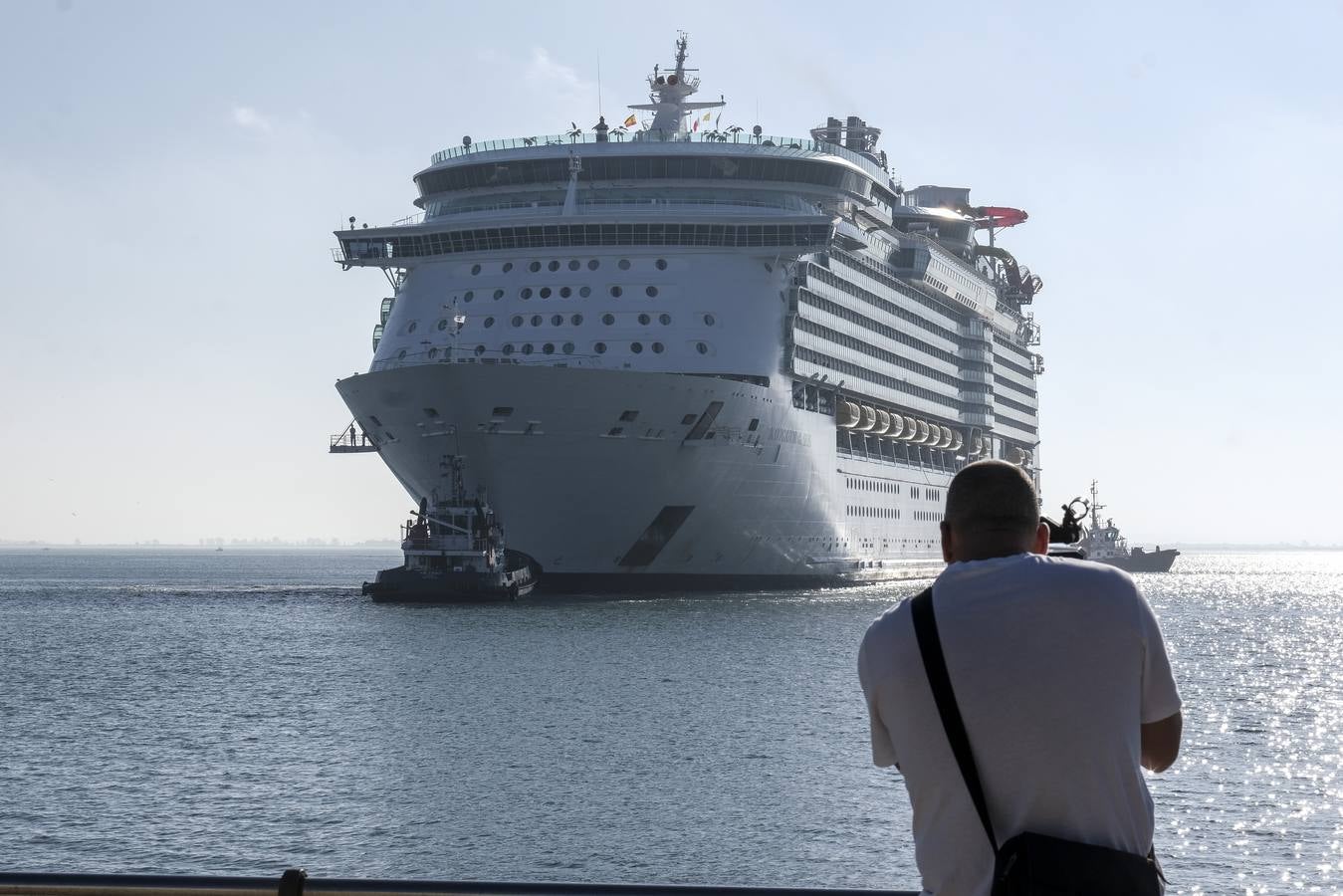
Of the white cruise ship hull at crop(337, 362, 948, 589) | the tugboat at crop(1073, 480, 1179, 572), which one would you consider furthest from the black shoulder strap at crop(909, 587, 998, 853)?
the tugboat at crop(1073, 480, 1179, 572)

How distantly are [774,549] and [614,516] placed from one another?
8.52 meters

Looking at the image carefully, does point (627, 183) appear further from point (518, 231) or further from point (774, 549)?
point (774, 549)

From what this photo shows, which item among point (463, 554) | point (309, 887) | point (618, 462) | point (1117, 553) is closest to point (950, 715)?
point (309, 887)

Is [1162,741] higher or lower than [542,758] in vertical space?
higher

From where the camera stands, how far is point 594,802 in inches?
856

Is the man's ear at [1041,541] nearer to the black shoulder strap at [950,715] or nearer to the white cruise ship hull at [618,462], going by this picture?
the black shoulder strap at [950,715]

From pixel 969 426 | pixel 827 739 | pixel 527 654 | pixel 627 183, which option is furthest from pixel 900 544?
pixel 827 739

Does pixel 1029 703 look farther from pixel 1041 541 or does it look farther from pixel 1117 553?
pixel 1117 553

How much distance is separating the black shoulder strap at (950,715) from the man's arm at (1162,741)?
43 cm

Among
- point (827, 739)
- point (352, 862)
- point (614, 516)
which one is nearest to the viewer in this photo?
point (352, 862)

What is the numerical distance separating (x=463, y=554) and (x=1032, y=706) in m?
52.5

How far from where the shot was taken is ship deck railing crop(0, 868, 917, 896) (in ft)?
12.0

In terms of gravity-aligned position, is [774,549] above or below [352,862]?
above

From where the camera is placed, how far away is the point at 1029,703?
3691mm
